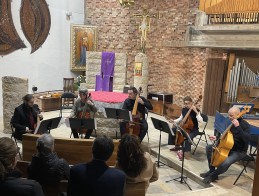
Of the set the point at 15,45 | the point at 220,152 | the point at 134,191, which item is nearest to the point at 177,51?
the point at 15,45

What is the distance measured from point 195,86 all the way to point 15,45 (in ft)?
22.7

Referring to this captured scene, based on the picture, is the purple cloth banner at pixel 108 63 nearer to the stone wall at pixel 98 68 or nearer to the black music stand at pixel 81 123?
the stone wall at pixel 98 68

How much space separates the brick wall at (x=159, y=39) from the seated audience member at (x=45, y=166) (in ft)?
→ 29.6

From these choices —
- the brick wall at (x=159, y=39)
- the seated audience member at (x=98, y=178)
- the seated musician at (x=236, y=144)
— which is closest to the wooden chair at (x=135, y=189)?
the seated audience member at (x=98, y=178)

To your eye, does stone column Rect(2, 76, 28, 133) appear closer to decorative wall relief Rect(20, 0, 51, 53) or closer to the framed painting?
decorative wall relief Rect(20, 0, 51, 53)

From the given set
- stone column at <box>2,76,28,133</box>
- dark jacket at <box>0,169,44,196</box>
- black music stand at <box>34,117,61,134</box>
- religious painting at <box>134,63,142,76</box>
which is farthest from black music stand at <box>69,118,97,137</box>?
religious painting at <box>134,63,142,76</box>

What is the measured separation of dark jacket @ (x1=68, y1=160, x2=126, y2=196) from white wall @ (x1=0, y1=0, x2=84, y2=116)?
28.5 ft

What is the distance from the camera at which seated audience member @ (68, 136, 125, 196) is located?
2779 millimetres

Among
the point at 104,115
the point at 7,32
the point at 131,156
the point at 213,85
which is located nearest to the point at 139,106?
the point at 104,115

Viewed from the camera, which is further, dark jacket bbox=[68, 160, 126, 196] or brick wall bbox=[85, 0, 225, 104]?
brick wall bbox=[85, 0, 225, 104]

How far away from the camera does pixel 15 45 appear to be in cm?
1061

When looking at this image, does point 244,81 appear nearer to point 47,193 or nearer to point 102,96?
point 102,96

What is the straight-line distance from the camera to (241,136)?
529cm

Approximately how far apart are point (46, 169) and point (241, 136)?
11.4 feet
